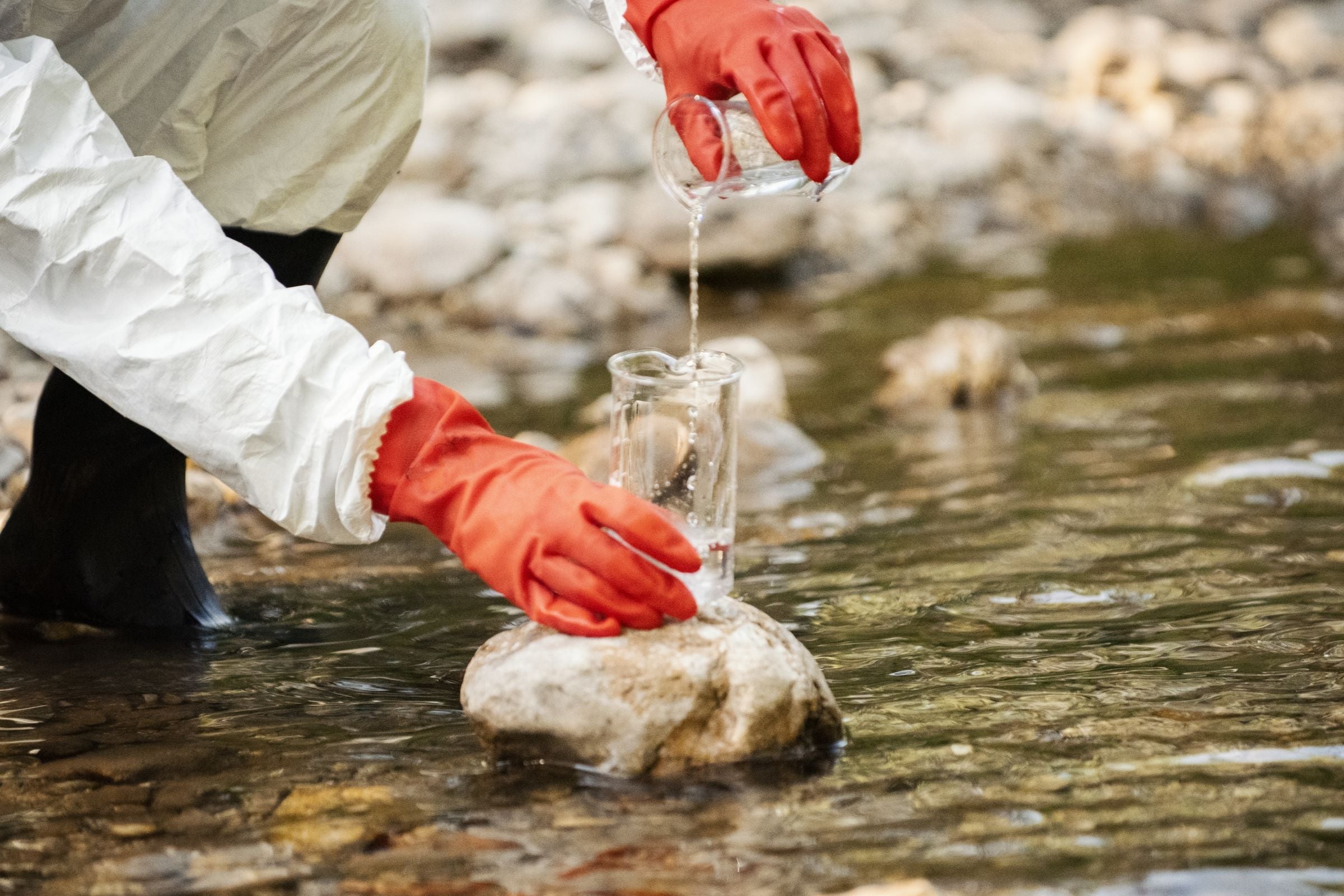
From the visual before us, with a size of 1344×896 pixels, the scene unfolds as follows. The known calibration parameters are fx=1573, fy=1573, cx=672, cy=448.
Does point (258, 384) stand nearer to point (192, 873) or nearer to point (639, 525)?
point (639, 525)

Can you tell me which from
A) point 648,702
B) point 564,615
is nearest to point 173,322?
point 564,615

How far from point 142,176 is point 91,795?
0.93 m

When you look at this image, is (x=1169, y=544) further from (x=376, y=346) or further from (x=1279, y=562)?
(x=376, y=346)

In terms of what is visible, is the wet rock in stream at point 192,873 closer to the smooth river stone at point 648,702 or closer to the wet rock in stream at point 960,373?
the smooth river stone at point 648,702

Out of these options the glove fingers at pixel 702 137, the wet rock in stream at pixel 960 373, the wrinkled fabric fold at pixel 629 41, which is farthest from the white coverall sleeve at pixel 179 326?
the wet rock in stream at pixel 960 373

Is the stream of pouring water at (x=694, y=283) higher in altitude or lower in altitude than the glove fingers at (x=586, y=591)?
higher

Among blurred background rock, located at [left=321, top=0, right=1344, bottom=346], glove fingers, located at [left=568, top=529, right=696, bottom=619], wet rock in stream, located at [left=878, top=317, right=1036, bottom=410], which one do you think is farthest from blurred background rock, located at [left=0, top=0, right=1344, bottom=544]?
glove fingers, located at [left=568, top=529, right=696, bottom=619]

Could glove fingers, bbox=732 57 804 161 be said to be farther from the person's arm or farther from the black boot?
the black boot

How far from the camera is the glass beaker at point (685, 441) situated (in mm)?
2494

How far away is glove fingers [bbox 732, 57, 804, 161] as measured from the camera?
8.39 feet

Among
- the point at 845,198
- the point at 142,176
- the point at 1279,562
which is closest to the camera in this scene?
the point at 142,176

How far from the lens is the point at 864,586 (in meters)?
3.36

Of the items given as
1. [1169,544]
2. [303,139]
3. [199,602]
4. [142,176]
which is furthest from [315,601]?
[1169,544]

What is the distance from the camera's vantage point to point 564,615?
236 centimetres
